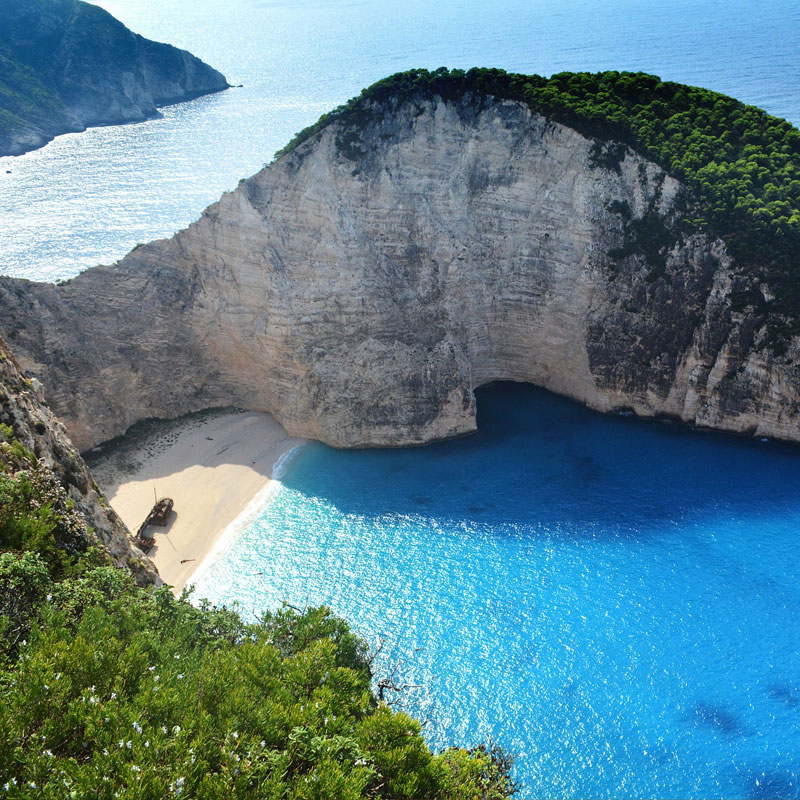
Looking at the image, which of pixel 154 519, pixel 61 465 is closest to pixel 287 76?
pixel 154 519

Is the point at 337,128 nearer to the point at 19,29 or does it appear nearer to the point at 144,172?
the point at 144,172

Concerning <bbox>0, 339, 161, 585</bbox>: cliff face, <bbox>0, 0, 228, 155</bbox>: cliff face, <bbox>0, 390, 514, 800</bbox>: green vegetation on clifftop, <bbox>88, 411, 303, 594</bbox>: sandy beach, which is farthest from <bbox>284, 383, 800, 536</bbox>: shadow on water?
<bbox>0, 0, 228, 155</bbox>: cliff face

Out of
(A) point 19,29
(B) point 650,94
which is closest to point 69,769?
(B) point 650,94

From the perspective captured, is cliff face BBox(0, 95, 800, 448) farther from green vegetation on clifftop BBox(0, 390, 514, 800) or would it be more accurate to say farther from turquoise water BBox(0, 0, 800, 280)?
green vegetation on clifftop BBox(0, 390, 514, 800)

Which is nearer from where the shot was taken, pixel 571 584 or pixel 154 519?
pixel 571 584

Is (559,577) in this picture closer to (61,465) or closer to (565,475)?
(565,475)

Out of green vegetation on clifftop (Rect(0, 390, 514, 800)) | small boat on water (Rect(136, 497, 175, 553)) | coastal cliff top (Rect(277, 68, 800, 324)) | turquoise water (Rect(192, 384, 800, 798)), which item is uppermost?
coastal cliff top (Rect(277, 68, 800, 324))
